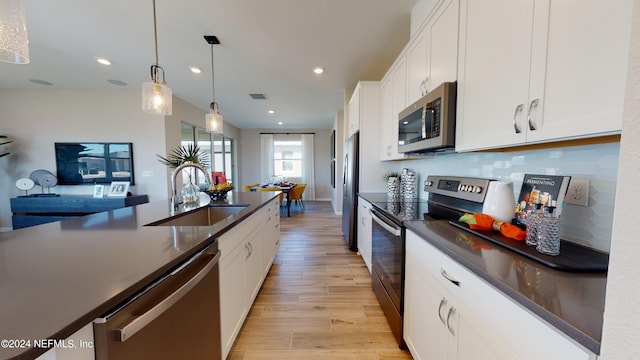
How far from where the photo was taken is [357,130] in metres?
3.03

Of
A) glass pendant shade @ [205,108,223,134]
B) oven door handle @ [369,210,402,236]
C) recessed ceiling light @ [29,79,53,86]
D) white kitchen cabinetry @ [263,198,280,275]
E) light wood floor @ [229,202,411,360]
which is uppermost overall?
recessed ceiling light @ [29,79,53,86]

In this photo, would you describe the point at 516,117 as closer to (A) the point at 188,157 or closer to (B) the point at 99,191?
(A) the point at 188,157

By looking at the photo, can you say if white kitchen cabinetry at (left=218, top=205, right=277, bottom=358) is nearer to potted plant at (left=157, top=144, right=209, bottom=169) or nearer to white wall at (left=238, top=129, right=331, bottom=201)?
potted plant at (left=157, top=144, right=209, bottom=169)

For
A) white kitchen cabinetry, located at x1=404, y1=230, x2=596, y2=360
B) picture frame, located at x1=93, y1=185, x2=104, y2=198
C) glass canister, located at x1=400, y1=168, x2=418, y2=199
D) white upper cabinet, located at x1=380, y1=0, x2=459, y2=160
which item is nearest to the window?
picture frame, located at x1=93, y1=185, x2=104, y2=198

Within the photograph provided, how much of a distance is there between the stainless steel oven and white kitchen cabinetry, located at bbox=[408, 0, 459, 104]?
3.40 feet

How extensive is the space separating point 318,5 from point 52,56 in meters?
3.67

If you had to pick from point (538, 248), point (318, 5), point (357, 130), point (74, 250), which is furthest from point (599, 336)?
point (357, 130)

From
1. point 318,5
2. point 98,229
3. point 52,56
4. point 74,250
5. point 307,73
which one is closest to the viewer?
point 74,250

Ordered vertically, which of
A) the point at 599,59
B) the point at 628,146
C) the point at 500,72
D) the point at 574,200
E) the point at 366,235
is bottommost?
the point at 366,235

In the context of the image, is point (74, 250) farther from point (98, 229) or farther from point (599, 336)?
point (599, 336)

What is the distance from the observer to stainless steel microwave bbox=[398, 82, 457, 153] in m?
1.37

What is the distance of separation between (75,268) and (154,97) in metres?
1.59

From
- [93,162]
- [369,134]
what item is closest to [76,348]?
[369,134]

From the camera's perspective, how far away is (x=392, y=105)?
2.45 metres
